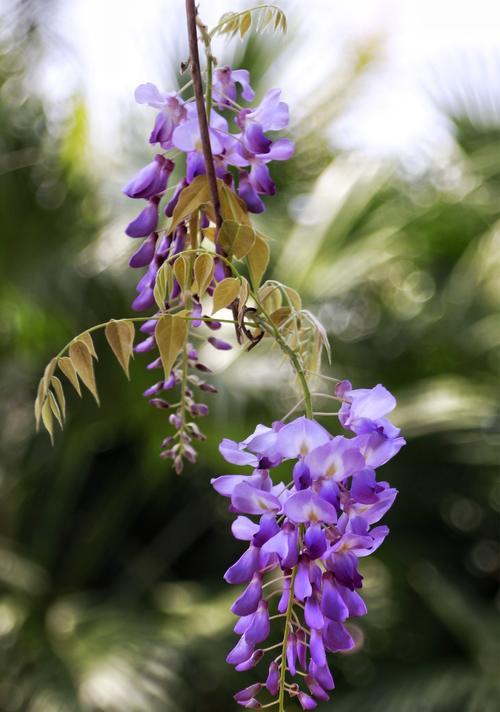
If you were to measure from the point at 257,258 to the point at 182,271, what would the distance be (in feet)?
0.16

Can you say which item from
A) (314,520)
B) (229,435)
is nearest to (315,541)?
(314,520)

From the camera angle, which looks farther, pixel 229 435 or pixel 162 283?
pixel 229 435

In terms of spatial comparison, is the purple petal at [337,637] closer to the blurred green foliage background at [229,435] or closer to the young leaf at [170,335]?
the young leaf at [170,335]

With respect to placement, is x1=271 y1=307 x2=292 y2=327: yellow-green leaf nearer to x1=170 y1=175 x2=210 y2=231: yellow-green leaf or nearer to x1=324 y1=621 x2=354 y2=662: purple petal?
x1=170 y1=175 x2=210 y2=231: yellow-green leaf

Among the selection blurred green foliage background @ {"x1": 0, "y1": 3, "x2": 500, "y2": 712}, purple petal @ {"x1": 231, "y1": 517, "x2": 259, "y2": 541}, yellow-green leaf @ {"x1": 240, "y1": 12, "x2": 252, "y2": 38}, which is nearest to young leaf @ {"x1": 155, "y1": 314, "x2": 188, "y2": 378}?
purple petal @ {"x1": 231, "y1": 517, "x2": 259, "y2": 541}

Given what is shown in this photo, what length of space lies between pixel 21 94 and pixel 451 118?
137 cm

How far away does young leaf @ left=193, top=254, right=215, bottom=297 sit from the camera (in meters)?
0.58

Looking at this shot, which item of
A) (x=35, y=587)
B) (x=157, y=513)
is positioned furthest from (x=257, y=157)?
(x=157, y=513)

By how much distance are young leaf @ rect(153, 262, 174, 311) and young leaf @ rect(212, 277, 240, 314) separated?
0.03 metres

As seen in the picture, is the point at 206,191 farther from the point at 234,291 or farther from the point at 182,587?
the point at 182,587

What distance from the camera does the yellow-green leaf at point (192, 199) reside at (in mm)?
583

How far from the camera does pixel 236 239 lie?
573mm

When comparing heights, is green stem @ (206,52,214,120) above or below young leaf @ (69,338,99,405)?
above

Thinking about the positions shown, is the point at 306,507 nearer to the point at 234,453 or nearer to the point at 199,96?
the point at 234,453
